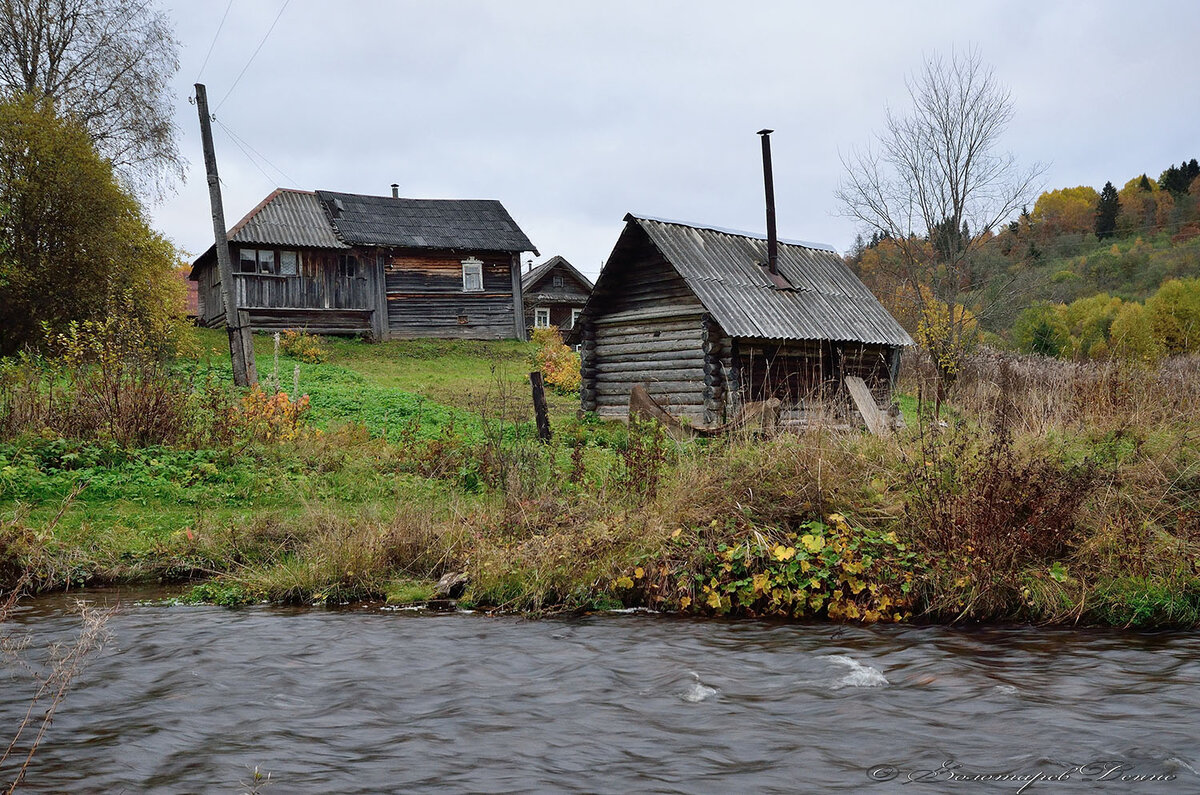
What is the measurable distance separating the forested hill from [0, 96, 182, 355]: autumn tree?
20914 mm

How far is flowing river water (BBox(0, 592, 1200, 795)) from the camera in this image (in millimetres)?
3889

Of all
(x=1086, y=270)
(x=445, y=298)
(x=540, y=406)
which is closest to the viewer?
(x=540, y=406)

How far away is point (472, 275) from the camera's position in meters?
33.7

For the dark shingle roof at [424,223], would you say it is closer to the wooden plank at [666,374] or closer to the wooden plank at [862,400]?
the wooden plank at [666,374]

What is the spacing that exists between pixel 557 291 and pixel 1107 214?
163 ft

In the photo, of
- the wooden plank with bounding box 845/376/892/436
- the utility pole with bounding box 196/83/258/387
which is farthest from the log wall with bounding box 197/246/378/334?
the wooden plank with bounding box 845/376/892/436

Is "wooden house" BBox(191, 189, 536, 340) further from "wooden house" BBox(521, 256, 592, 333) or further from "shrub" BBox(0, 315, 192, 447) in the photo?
"shrub" BBox(0, 315, 192, 447)

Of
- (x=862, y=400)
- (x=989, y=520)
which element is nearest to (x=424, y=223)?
(x=862, y=400)

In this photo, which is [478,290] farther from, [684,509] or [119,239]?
[684,509]

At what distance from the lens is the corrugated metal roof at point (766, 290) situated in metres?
17.0

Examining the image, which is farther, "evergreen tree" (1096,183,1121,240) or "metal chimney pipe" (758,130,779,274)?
"evergreen tree" (1096,183,1121,240)

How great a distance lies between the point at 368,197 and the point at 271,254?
5666mm

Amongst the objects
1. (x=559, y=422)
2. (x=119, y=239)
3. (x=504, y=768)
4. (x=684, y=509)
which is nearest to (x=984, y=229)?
(x=559, y=422)

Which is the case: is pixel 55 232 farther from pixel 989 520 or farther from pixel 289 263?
pixel 989 520
